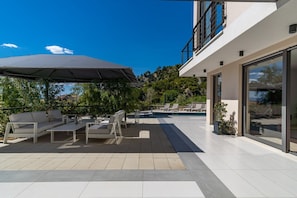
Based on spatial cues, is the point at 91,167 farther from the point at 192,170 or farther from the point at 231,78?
the point at 231,78

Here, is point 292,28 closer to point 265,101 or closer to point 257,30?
point 257,30

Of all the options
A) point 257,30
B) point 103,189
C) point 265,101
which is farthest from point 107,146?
point 265,101

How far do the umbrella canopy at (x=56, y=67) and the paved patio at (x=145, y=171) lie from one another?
2169mm

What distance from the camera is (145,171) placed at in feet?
13.1

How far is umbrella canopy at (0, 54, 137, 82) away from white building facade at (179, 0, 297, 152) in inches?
125

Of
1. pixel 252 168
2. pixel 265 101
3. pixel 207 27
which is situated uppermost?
pixel 207 27

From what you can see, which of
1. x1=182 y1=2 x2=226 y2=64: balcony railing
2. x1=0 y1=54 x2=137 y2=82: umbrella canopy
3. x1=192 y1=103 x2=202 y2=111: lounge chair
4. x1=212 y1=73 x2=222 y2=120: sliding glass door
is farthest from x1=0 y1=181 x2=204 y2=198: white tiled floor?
x1=192 y1=103 x2=202 y2=111: lounge chair

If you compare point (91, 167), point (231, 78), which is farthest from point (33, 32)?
point (91, 167)

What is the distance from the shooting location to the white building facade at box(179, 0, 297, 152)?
4102 mm

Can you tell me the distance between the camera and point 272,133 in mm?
6273

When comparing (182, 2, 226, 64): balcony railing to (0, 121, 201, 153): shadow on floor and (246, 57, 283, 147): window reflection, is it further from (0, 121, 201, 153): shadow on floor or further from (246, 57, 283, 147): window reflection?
(0, 121, 201, 153): shadow on floor

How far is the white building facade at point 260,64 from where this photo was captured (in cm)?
410

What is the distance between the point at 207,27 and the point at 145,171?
266 inches

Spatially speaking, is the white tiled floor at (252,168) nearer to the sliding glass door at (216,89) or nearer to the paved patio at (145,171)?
the paved patio at (145,171)
